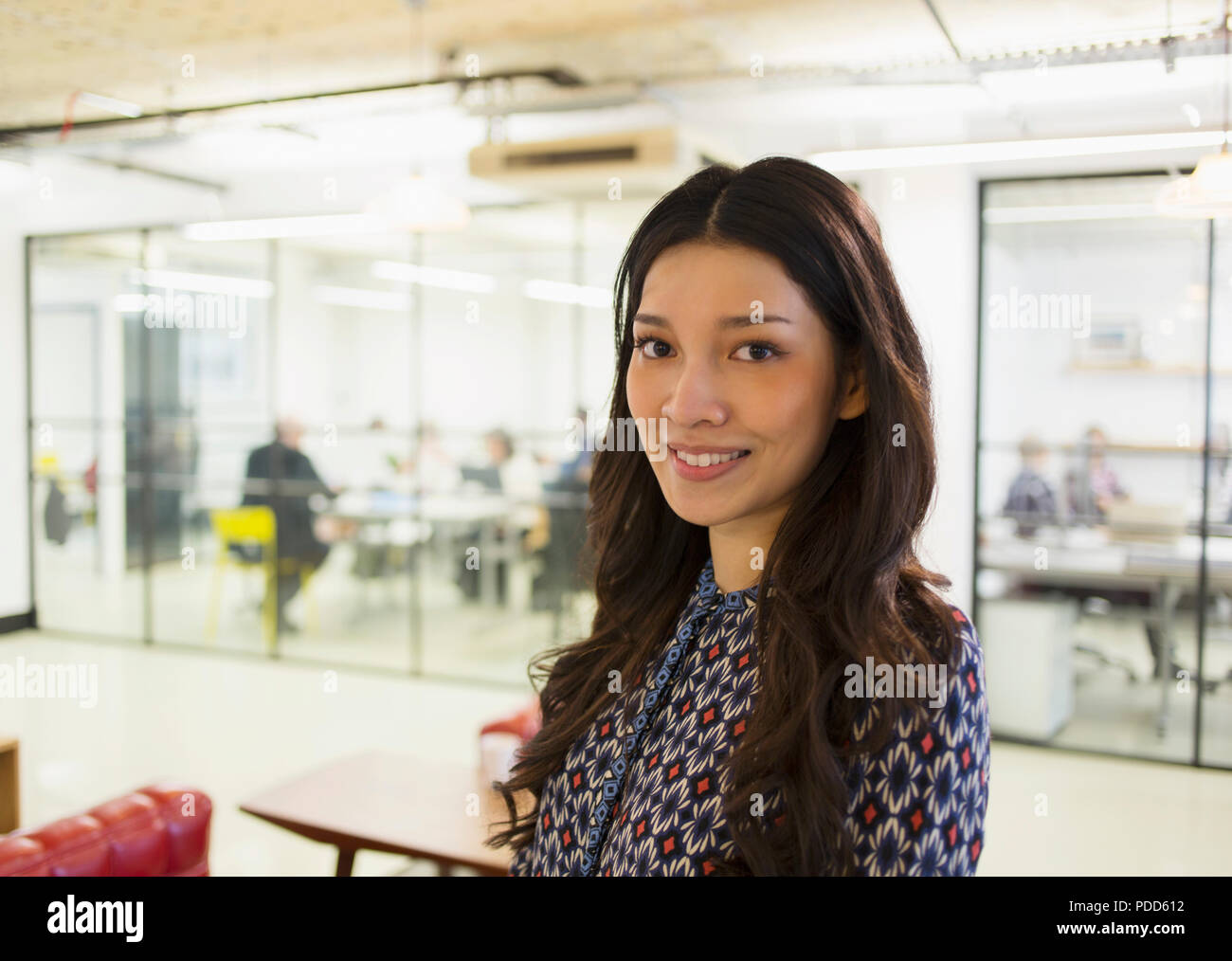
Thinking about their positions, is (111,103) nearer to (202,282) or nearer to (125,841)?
(202,282)

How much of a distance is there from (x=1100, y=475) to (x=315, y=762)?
4.42 m

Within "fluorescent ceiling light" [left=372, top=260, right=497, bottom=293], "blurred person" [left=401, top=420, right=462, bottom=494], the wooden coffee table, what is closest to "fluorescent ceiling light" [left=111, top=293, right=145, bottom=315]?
"fluorescent ceiling light" [left=372, top=260, right=497, bottom=293]

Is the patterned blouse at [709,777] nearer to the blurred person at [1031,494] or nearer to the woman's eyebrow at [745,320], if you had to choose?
the woman's eyebrow at [745,320]

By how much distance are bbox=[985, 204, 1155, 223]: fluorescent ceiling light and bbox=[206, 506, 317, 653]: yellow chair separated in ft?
16.8

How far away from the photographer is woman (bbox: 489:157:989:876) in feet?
2.91

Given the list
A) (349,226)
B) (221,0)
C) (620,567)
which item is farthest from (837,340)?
(349,226)

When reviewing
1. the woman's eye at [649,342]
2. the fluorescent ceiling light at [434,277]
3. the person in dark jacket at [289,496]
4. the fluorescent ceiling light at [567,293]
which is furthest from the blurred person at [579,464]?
the woman's eye at [649,342]

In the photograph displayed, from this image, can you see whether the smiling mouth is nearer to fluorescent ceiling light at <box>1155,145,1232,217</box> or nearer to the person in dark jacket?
fluorescent ceiling light at <box>1155,145,1232,217</box>

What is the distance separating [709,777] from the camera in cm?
102

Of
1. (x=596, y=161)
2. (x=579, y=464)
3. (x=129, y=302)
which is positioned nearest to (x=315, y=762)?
(x=579, y=464)

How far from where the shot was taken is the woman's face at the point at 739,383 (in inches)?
39.7

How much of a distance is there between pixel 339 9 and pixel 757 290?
4.11m

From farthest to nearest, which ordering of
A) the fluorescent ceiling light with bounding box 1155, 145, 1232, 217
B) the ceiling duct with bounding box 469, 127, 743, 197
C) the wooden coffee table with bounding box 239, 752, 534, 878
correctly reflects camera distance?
1. the ceiling duct with bounding box 469, 127, 743, 197
2. the fluorescent ceiling light with bounding box 1155, 145, 1232, 217
3. the wooden coffee table with bounding box 239, 752, 534, 878

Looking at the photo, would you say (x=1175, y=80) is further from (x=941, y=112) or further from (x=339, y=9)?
(x=339, y=9)
